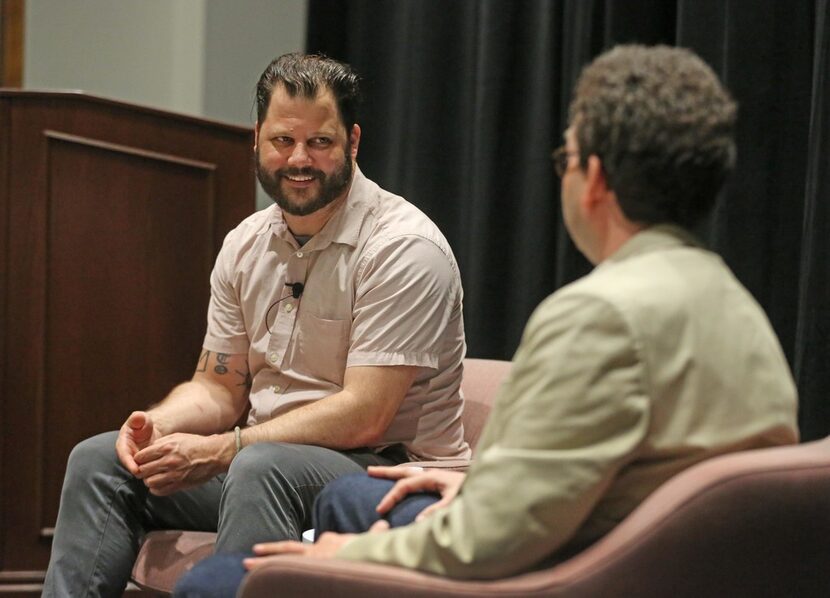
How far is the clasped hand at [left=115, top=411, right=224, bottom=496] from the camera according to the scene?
2125 mm

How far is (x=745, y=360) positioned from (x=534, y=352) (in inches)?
9.3

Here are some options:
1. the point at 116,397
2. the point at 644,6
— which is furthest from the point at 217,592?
the point at 644,6

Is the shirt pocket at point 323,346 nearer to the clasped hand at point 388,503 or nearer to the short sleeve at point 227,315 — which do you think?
the short sleeve at point 227,315

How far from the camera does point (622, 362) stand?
47.6 inches

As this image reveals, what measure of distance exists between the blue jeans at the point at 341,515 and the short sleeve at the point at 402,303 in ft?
1.71

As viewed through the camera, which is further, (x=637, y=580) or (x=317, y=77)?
(x=317, y=77)

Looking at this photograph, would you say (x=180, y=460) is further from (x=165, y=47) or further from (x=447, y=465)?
(x=165, y=47)

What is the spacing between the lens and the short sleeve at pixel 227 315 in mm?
2484

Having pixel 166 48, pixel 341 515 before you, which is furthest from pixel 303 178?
pixel 166 48

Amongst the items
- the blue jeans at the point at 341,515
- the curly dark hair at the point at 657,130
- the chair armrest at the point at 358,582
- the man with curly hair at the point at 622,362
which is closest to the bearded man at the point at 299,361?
the blue jeans at the point at 341,515

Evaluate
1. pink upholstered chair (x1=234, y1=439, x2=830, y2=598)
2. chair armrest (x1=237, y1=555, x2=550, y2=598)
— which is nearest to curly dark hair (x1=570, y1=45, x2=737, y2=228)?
pink upholstered chair (x1=234, y1=439, x2=830, y2=598)

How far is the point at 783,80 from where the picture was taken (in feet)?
8.58

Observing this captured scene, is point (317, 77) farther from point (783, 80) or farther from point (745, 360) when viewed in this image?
point (745, 360)

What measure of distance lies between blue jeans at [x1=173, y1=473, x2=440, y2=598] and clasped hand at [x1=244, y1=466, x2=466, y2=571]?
0.5 inches
